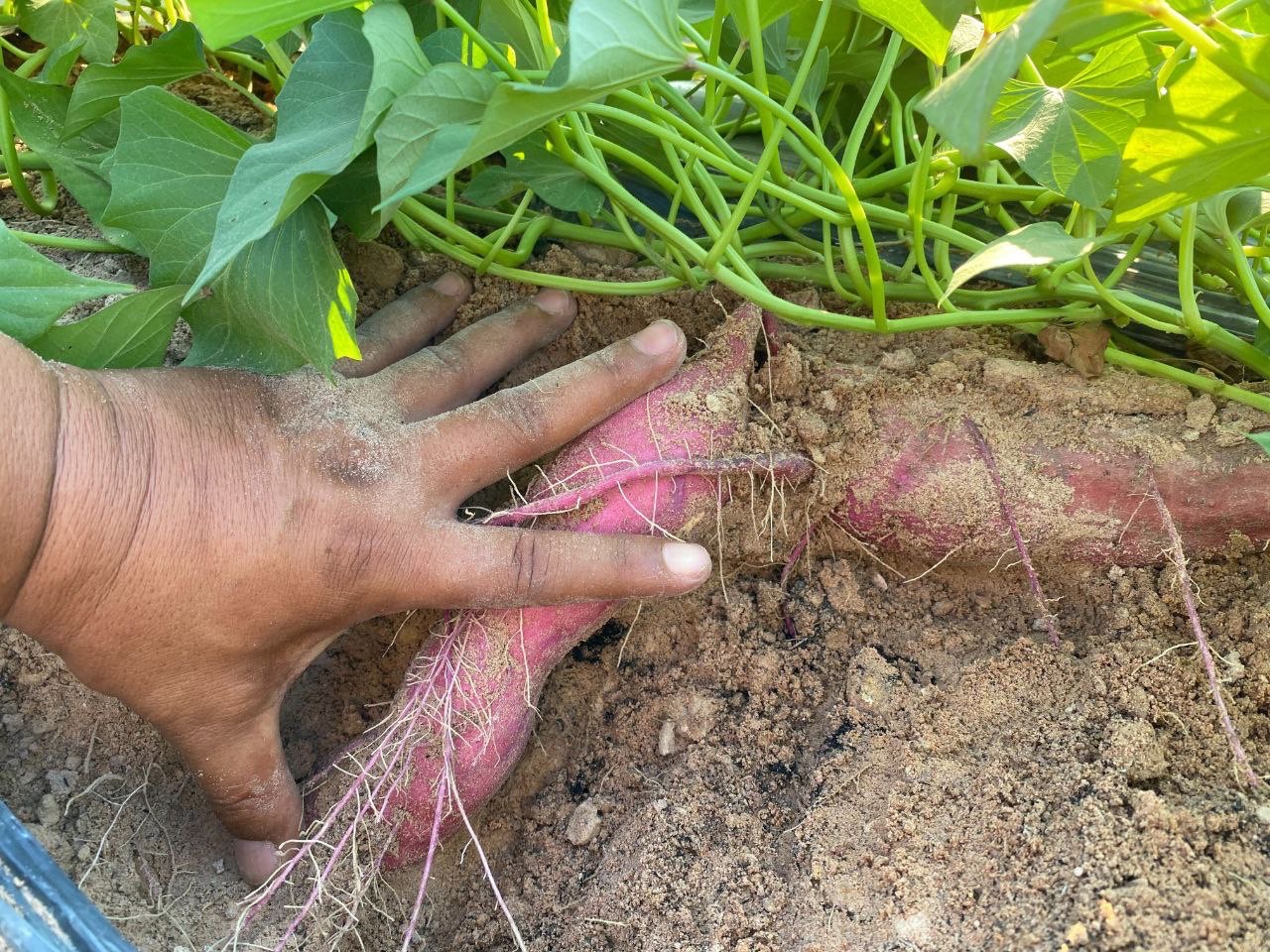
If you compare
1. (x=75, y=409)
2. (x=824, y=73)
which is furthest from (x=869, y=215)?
(x=75, y=409)

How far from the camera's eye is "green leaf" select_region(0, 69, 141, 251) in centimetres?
102

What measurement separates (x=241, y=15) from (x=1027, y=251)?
57cm

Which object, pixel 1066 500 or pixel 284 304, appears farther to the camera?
A: pixel 1066 500

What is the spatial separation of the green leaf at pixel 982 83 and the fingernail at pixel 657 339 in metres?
0.48

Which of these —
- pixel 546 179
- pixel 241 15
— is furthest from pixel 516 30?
pixel 241 15

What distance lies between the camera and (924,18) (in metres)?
0.74

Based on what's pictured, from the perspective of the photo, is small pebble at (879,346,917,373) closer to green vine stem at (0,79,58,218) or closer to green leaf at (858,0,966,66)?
green leaf at (858,0,966,66)

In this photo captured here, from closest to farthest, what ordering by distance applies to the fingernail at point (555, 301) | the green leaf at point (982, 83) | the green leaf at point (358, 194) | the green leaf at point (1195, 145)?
the green leaf at point (982, 83) → the green leaf at point (1195, 145) → the green leaf at point (358, 194) → the fingernail at point (555, 301)

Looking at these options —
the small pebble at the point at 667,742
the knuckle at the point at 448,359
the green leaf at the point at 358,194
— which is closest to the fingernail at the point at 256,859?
the small pebble at the point at 667,742

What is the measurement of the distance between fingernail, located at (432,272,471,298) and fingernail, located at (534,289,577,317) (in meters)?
0.09

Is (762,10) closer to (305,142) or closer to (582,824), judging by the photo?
(305,142)

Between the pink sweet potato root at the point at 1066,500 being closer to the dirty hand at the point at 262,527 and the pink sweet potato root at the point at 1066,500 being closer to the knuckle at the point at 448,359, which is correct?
the dirty hand at the point at 262,527

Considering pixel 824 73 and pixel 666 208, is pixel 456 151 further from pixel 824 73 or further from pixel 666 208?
pixel 666 208

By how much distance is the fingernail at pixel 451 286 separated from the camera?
1.15 m
